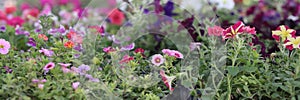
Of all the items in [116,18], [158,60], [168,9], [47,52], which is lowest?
[158,60]

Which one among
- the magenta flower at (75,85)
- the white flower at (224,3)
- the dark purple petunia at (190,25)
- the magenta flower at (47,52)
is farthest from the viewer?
the white flower at (224,3)

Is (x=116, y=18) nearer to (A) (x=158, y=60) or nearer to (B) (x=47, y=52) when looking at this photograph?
(B) (x=47, y=52)

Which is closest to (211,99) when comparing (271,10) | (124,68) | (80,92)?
(124,68)

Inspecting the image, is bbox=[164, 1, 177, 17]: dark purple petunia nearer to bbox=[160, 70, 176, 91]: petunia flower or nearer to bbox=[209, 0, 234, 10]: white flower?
bbox=[209, 0, 234, 10]: white flower

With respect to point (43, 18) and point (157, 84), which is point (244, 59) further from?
point (43, 18)

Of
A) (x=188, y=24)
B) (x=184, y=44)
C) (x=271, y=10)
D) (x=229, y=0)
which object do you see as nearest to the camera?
(x=184, y=44)

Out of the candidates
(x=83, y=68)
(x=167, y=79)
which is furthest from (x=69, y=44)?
(x=167, y=79)

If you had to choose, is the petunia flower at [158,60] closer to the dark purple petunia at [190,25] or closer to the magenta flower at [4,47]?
the magenta flower at [4,47]

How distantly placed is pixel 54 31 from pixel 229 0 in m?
1.51

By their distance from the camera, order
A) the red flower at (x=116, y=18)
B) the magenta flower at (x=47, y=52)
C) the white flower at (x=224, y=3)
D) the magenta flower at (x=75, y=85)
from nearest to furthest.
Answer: the magenta flower at (x=75, y=85) < the magenta flower at (x=47, y=52) < the white flower at (x=224, y=3) < the red flower at (x=116, y=18)

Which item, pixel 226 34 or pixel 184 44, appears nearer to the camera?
pixel 226 34

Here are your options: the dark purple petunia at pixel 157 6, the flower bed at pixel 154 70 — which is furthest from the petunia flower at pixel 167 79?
the dark purple petunia at pixel 157 6

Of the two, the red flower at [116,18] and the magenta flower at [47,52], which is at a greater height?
the red flower at [116,18]

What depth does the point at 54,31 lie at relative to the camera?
2.56 metres
